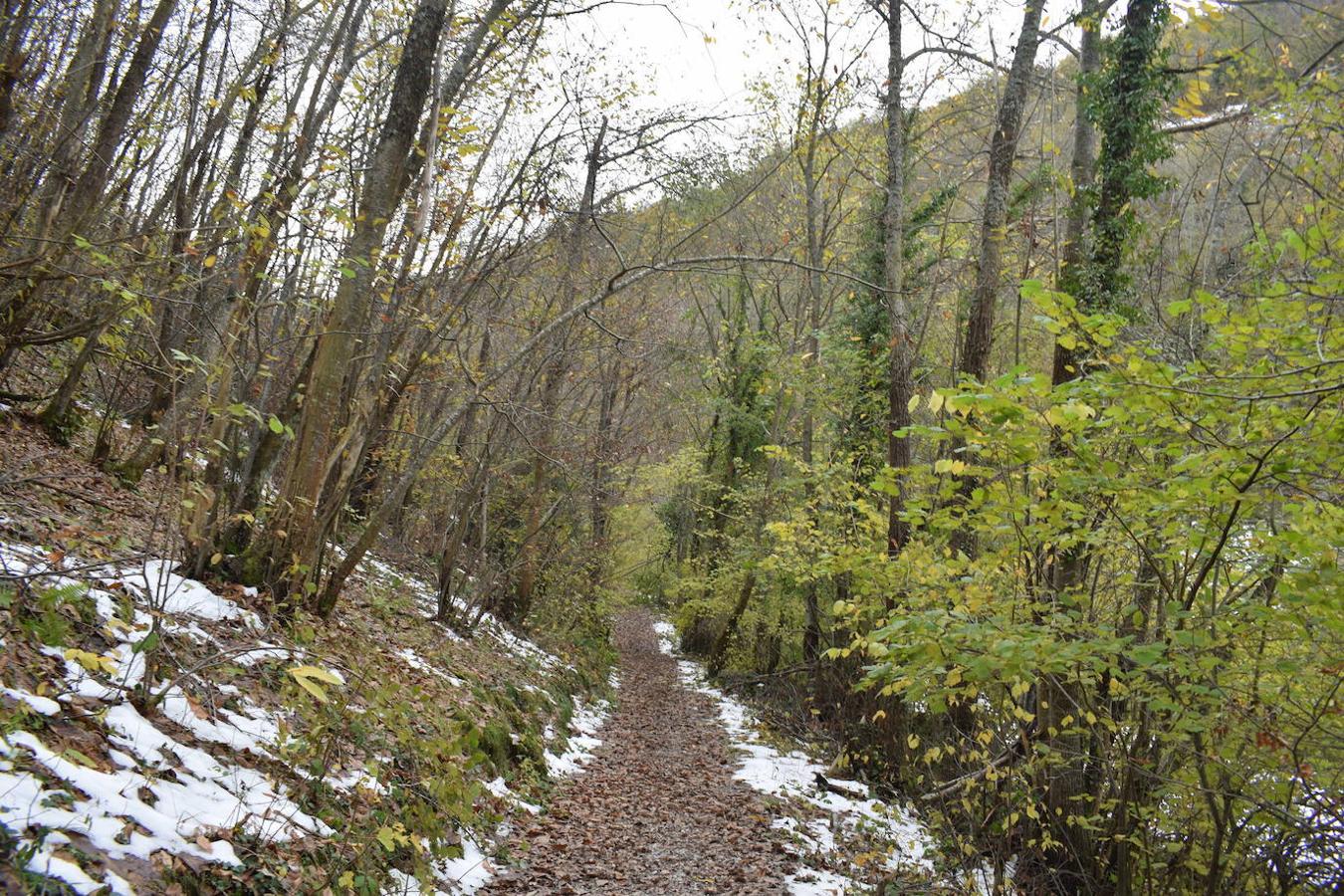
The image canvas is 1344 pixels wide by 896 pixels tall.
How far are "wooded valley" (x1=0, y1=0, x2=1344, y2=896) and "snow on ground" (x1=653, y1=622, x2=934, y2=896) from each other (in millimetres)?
235

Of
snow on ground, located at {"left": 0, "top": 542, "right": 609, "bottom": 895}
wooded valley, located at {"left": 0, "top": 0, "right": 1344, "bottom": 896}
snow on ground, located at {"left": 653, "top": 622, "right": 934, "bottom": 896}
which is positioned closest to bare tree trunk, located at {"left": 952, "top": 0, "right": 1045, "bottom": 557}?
wooded valley, located at {"left": 0, "top": 0, "right": 1344, "bottom": 896}

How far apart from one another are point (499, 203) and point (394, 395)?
2.50m

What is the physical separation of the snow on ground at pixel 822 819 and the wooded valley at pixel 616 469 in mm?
235

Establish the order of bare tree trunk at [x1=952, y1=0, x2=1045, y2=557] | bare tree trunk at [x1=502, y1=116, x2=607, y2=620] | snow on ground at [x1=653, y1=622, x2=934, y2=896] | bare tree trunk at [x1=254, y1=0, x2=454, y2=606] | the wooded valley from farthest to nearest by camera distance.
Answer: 1. bare tree trunk at [x1=502, y1=116, x2=607, y2=620]
2. bare tree trunk at [x1=952, y1=0, x2=1045, y2=557]
3. snow on ground at [x1=653, y1=622, x2=934, y2=896]
4. bare tree trunk at [x1=254, y1=0, x2=454, y2=606]
5. the wooded valley

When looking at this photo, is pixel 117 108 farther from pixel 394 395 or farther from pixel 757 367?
pixel 757 367

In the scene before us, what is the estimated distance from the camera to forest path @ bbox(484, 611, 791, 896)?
223 inches

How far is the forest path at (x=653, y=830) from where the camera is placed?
5.66 m

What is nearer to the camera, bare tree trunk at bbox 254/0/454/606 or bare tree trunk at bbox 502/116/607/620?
bare tree trunk at bbox 254/0/454/606

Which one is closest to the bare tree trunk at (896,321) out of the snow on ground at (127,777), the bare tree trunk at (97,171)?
the snow on ground at (127,777)

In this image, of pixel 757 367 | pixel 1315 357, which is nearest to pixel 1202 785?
pixel 1315 357

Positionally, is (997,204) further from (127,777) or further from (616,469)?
(127,777)

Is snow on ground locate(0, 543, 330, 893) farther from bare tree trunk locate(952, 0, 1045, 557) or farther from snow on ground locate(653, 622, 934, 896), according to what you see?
bare tree trunk locate(952, 0, 1045, 557)

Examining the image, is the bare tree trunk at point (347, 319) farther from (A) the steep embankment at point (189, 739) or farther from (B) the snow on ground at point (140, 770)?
(B) the snow on ground at point (140, 770)

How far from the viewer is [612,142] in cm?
1006
